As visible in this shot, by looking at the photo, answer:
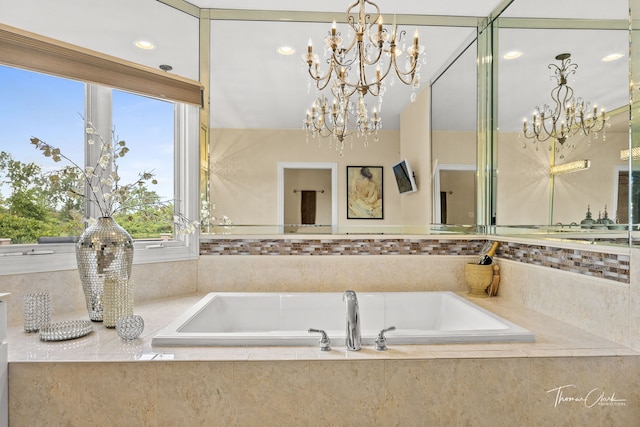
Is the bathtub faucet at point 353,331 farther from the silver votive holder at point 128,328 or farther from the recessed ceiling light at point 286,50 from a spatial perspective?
the recessed ceiling light at point 286,50

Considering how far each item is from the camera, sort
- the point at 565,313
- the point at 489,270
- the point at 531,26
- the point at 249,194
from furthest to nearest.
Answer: the point at 249,194
the point at 489,270
the point at 531,26
the point at 565,313

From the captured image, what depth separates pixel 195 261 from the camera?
228 centimetres

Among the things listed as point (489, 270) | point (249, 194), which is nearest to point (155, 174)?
point (249, 194)

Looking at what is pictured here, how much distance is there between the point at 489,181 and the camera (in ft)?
7.75

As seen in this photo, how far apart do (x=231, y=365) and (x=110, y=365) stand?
1.33ft

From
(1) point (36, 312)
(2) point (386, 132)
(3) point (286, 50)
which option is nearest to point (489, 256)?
(2) point (386, 132)

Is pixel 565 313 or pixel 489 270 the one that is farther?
pixel 489 270

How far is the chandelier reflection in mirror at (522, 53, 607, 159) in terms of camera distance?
155 cm

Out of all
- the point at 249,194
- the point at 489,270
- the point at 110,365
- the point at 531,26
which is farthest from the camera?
the point at 249,194

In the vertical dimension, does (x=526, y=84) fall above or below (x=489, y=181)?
above

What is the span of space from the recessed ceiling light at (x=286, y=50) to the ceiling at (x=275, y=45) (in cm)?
2

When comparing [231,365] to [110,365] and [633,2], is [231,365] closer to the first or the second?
[110,365]

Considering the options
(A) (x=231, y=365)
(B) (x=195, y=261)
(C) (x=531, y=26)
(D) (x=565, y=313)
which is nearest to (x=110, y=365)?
(A) (x=231, y=365)

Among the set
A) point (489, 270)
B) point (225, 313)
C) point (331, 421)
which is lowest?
point (331, 421)
